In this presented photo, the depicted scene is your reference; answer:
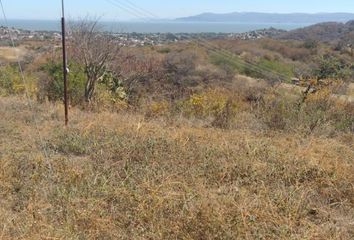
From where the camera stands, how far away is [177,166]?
5449 mm

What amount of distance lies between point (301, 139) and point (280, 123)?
1.03 m

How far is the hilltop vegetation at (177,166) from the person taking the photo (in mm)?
3939

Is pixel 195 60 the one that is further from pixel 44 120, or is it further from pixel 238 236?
pixel 238 236

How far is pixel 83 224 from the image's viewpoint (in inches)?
154

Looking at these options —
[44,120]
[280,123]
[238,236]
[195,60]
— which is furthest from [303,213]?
[195,60]

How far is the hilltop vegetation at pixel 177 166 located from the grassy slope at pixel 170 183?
14mm

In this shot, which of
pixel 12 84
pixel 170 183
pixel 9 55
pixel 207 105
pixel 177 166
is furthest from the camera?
pixel 9 55

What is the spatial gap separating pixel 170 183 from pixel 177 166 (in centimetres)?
71

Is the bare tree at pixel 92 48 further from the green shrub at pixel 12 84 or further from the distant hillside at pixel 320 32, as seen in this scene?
the distant hillside at pixel 320 32

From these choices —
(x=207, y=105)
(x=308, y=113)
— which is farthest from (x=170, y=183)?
(x=207, y=105)

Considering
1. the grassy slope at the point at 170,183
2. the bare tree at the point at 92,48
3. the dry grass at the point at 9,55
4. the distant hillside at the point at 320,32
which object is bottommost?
the grassy slope at the point at 170,183

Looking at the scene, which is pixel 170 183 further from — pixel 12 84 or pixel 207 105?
pixel 12 84

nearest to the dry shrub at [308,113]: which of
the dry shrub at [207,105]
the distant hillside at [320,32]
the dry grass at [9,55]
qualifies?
the dry shrub at [207,105]

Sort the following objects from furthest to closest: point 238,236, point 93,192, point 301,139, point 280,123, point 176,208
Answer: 1. point 280,123
2. point 301,139
3. point 93,192
4. point 176,208
5. point 238,236
